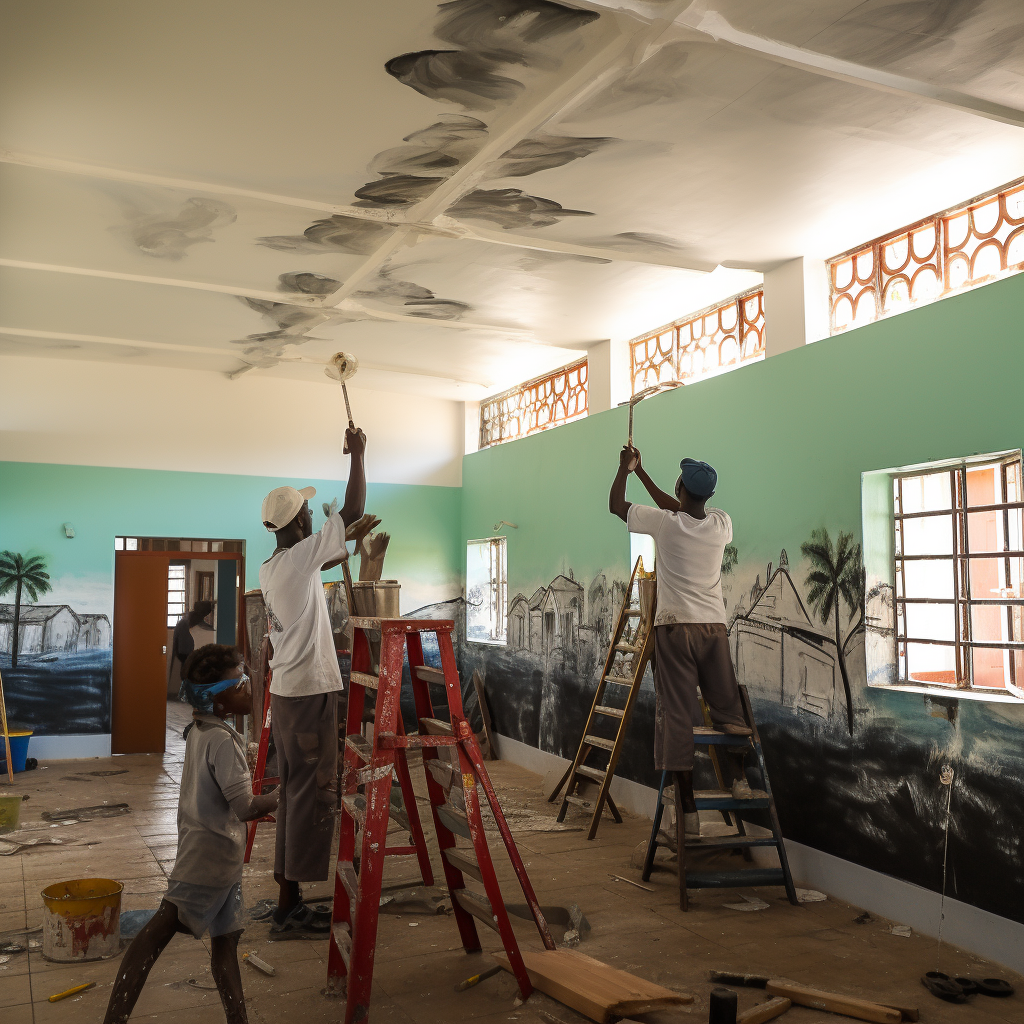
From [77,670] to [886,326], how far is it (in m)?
7.89

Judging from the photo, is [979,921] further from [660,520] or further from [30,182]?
[30,182]

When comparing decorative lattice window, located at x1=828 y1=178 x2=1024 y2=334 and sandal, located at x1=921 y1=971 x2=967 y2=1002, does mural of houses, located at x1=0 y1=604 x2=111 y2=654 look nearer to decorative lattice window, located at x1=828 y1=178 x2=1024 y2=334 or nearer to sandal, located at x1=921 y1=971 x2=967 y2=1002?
decorative lattice window, located at x1=828 y1=178 x2=1024 y2=334

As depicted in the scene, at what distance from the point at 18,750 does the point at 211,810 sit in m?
6.44

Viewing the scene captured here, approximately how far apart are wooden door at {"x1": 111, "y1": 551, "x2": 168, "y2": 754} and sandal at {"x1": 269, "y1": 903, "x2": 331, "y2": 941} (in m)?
5.49

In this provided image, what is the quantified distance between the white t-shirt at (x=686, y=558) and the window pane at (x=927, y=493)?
3.23 ft

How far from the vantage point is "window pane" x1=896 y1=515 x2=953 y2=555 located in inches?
188

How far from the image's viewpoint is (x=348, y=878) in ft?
11.4

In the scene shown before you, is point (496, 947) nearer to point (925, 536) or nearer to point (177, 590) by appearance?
point (925, 536)

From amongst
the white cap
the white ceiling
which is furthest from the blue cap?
the white cap

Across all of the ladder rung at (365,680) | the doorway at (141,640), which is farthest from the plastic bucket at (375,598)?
the doorway at (141,640)

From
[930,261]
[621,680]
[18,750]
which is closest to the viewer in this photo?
[930,261]

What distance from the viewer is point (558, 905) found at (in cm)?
471

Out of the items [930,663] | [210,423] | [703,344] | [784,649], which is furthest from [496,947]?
[210,423]

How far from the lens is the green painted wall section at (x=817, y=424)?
171 inches
